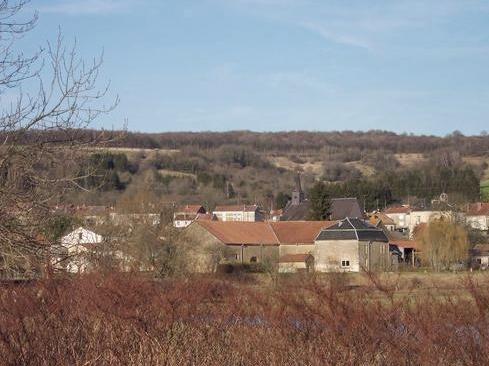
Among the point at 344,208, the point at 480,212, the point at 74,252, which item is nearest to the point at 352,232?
the point at 344,208

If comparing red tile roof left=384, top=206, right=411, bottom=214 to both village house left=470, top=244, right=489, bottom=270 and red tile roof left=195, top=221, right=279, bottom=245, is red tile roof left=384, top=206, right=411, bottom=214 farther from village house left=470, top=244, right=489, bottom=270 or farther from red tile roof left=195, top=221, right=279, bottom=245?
red tile roof left=195, top=221, right=279, bottom=245

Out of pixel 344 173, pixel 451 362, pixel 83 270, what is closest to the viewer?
pixel 451 362

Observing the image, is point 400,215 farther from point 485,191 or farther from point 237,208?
point 237,208

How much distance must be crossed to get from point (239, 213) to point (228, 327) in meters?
116

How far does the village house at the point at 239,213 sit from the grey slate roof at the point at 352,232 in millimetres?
61183

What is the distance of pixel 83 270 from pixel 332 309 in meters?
4.32

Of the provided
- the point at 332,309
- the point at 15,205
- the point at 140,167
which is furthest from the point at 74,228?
the point at 140,167

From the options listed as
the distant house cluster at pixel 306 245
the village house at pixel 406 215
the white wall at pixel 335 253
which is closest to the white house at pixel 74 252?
the distant house cluster at pixel 306 245

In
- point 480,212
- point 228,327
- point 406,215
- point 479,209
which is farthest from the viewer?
→ point 406,215

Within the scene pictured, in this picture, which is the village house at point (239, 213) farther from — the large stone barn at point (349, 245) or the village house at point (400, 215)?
the large stone barn at point (349, 245)

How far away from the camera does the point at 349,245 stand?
63938 mm

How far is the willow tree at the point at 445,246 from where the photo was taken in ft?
198

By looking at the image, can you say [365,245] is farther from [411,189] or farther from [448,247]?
[411,189]

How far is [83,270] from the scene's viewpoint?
14.9 metres
